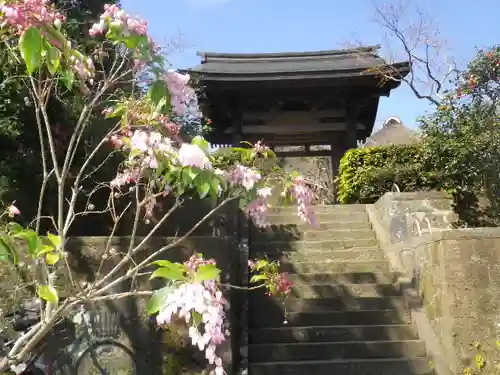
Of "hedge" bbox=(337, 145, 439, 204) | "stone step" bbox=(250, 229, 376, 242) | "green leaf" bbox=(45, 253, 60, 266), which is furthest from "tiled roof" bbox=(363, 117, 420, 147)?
"green leaf" bbox=(45, 253, 60, 266)

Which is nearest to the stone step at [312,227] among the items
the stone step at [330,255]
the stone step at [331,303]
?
the stone step at [330,255]

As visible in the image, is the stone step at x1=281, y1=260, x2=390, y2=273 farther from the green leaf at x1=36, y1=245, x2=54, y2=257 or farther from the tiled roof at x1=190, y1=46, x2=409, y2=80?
the tiled roof at x1=190, y1=46, x2=409, y2=80

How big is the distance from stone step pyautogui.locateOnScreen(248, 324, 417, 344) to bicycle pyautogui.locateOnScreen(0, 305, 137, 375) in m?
1.44

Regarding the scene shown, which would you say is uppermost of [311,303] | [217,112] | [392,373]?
[217,112]

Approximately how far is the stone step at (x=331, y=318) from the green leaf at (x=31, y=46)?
13.1 feet

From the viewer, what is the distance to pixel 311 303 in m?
5.69

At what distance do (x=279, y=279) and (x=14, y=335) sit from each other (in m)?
2.00

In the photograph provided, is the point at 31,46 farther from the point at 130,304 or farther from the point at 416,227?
the point at 416,227

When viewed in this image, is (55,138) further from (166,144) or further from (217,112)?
(217,112)

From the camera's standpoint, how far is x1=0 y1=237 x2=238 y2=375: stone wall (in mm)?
4172

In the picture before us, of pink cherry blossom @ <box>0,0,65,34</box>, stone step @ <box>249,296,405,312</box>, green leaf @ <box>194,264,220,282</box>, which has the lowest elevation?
stone step @ <box>249,296,405,312</box>

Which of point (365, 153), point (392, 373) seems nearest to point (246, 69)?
point (365, 153)

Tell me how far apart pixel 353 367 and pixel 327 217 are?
3324 millimetres

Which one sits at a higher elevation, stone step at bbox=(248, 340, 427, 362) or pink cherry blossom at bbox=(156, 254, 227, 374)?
pink cherry blossom at bbox=(156, 254, 227, 374)
